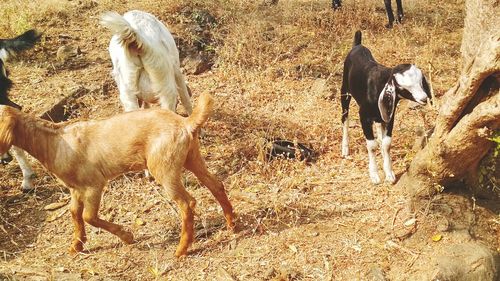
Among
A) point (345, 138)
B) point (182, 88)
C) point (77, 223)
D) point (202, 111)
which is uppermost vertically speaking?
point (202, 111)

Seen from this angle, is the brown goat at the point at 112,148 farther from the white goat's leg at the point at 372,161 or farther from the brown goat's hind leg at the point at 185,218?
the white goat's leg at the point at 372,161

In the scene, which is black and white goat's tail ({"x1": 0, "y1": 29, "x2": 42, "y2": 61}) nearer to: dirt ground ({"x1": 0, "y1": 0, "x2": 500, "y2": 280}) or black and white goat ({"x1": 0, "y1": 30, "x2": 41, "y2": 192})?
black and white goat ({"x1": 0, "y1": 30, "x2": 41, "y2": 192})

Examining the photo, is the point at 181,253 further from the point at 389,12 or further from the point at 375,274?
the point at 389,12

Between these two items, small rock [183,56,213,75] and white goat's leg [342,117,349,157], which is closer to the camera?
white goat's leg [342,117,349,157]

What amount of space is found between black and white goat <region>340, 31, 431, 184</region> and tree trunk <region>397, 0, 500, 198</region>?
24cm

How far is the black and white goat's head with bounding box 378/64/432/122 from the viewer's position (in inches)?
161

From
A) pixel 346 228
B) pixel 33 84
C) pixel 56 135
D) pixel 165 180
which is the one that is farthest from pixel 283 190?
pixel 33 84

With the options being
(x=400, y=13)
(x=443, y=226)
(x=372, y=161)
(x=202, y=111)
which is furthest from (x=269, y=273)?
(x=400, y=13)

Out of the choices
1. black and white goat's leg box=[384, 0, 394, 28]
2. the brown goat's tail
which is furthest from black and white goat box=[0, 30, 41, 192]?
black and white goat's leg box=[384, 0, 394, 28]

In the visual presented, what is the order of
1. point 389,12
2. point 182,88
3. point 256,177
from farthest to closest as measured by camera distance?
point 389,12 < point 182,88 < point 256,177

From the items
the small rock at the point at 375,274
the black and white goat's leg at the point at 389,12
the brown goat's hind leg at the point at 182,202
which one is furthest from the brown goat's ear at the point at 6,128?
the black and white goat's leg at the point at 389,12

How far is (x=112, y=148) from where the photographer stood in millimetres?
4055

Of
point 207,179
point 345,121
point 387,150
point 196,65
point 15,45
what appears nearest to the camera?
point 207,179

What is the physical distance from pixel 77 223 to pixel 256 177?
1.80 metres
